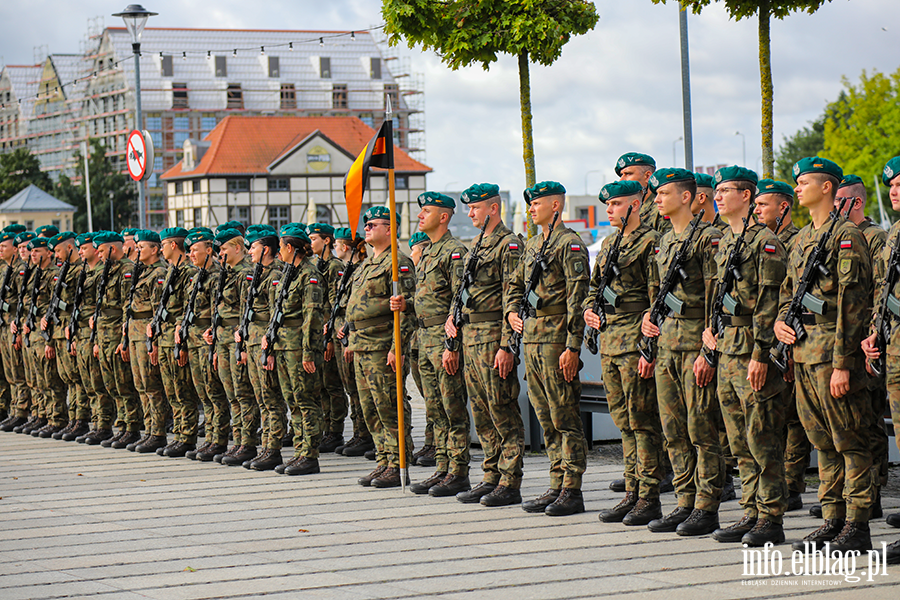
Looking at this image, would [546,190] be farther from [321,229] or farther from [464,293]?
[321,229]

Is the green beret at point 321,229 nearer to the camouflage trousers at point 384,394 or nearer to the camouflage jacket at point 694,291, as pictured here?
the camouflage trousers at point 384,394

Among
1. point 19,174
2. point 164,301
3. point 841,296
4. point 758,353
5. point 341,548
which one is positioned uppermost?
point 19,174

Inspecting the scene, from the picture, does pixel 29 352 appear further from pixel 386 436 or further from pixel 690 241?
pixel 690 241

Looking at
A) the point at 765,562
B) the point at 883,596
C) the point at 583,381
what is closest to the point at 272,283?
the point at 583,381

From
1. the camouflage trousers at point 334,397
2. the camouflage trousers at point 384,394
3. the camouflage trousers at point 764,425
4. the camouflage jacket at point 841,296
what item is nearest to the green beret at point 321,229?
the camouflage trousers at point 334,397

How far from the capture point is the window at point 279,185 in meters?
67.4

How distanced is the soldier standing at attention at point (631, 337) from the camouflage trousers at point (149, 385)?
5.52 meters

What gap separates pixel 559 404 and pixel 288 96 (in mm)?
77559

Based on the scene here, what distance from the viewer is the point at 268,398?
991cm

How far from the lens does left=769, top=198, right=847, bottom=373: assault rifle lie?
591 cm

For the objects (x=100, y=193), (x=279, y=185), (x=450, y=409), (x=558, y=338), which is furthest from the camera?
(x=100, y=193)

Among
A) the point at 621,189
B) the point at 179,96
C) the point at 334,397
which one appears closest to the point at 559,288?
the point at 621,189

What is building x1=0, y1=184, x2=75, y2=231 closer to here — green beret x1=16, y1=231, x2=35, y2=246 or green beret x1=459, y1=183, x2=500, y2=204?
green beret x1=16, y1=231, x2=35, y2=246

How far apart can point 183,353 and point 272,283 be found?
56.9 inches
